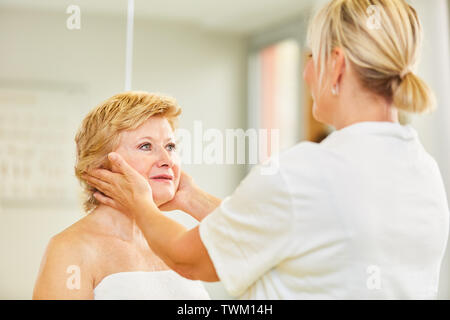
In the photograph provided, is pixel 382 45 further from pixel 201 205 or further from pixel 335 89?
pixel 201 205

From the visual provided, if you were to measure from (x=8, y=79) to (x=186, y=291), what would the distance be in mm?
697

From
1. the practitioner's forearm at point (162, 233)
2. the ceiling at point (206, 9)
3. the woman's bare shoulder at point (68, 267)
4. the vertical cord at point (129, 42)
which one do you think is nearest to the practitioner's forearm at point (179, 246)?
the practitioner's forearm at point (162, 233)

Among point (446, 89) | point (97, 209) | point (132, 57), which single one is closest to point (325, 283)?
point (97, 209)

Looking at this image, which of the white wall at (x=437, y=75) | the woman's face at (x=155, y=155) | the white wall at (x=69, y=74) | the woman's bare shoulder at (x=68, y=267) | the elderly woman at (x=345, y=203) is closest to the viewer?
the elderly woman at (x=345, y=203)

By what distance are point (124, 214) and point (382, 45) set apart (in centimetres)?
68

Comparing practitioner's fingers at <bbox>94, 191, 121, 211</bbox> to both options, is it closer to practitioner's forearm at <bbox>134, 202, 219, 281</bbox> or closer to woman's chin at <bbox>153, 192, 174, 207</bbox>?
woman's chin at <bbox>153, 192, 174, 207</bbox>

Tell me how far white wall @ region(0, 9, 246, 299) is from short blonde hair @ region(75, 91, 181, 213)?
6cm

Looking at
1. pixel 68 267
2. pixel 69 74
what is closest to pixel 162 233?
pixel 68 267

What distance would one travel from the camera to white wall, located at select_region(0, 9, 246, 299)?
4.17 ft

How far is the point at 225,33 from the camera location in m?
1.46

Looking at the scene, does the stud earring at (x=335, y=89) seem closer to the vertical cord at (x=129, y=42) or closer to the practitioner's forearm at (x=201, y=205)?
the practitioner's forearm at (x=201, y=205)

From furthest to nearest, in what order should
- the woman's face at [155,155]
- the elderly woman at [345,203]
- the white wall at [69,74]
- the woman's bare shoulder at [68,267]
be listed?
1. the white wall at [69,74]
2. the woman's face at [155,155]
3. the woman's bare shoulder at [68,267]
4. the elderly woman at [345,203]

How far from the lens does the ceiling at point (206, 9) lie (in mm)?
1301

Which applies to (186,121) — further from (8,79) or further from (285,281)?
(285,281)
